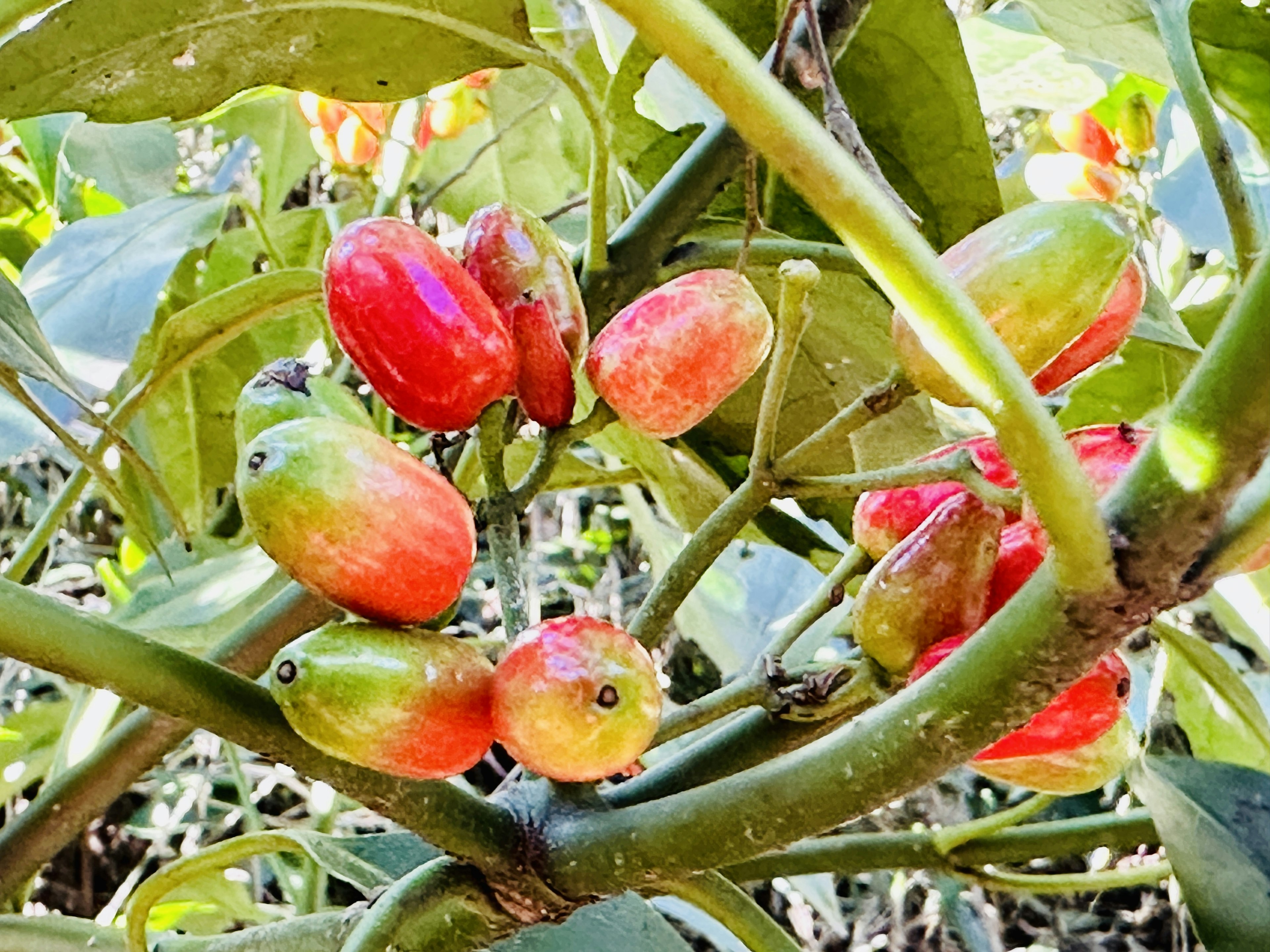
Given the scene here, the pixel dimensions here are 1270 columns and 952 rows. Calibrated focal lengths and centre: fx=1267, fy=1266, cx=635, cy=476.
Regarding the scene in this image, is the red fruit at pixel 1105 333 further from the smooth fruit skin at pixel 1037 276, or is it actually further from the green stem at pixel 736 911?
the green stem at pixel 736 911

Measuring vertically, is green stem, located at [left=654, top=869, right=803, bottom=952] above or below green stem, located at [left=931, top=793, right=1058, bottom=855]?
above

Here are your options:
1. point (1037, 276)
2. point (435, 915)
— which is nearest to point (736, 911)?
point (435, 915)

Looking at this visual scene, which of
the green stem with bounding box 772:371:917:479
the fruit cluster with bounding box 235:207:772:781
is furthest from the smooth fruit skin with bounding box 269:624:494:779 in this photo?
the green stem with bounding box 772:371:917:479

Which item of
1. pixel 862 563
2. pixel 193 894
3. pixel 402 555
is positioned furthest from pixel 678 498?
pixel 193 894

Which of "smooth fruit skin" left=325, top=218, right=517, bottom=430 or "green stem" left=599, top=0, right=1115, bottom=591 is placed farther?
"smooth fruit skin" left=325, top=218, right=517, bottom=430

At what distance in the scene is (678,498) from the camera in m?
0.66

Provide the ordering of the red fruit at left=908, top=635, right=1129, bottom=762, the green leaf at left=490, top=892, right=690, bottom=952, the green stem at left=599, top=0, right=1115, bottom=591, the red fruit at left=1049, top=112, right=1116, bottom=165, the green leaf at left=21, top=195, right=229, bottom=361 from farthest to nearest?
the red fruit at left=1049, top=112, right=1116, bottom=165, the green leaf at left=21, top=195, right=229, bottom=361, the green leaf at left=490, top=892, right=690, bottom=952, the red fruit at left=908, top=635, right=1129, bottom=762, the green stem at left=599, top=0, right=1115, bottom=591

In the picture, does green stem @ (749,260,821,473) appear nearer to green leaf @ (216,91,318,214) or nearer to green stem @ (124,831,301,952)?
green stem @ (124,831,301,952)

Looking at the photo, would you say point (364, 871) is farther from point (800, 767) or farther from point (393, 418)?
point (393, 418)

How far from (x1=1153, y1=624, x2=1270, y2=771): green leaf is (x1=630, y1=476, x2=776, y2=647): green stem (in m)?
0.24

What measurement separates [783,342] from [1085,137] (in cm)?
64

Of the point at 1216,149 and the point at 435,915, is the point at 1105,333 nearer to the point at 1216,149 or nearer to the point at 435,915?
the point at 1216,149

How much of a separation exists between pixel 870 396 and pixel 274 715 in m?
0.18

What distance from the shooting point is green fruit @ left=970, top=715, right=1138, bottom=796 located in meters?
0.35
